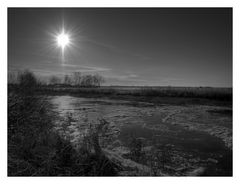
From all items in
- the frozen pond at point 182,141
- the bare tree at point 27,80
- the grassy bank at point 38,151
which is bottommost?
the frozen pond at point 182,141

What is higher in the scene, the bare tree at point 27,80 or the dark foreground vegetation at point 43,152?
the bare tree at point 27,80

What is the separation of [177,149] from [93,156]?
2634 millimetres

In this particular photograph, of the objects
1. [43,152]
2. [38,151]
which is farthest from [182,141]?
[38,151]

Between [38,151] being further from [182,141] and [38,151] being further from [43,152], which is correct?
[182,141]

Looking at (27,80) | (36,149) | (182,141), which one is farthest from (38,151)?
(182,141)

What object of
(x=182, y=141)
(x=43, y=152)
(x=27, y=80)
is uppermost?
(x=27, y=80)

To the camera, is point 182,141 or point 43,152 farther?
point 182,141

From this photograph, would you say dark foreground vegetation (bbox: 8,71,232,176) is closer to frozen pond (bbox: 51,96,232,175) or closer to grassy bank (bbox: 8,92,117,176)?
grassy bank (bbox: 8,92,117,176)

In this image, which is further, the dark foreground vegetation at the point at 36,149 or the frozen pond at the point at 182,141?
the frozen pond at the point at 182,141

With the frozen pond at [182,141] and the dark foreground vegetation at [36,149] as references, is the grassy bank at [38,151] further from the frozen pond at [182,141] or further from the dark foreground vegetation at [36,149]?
the frozen pond at [182,141]

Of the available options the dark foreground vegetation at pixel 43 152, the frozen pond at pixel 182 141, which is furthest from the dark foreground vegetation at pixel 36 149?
the frozen pond at pixel 182 141

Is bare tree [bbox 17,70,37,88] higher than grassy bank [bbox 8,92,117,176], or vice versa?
bare tree [bbox 17,70,37,88]

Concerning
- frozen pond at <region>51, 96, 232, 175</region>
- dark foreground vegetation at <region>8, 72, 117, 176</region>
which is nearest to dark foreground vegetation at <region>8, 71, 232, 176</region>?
dark foreground vegetation at <region>8, 72, 117, 176</region>

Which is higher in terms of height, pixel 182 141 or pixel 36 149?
pixel 36 149
